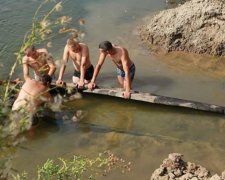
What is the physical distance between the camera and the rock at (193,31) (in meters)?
10.4

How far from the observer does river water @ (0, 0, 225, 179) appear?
289 inches

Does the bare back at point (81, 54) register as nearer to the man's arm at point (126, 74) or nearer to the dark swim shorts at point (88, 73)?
the dark swim shorts at point (88, 73)

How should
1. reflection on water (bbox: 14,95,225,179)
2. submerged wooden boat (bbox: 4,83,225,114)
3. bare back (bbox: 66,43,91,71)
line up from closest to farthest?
1. reflection on water (bbox: 14,95,225,179)
2. submerged wooden boat (bbox: 4,83,225,114)
3. bare back (bbox: 66,43,91,71)

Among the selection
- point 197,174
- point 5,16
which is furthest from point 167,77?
point 5,16

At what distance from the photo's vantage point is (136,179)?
679cm

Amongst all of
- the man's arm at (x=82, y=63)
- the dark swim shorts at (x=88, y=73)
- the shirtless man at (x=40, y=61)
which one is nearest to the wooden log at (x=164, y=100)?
the man's arm at (x=82, y=63)

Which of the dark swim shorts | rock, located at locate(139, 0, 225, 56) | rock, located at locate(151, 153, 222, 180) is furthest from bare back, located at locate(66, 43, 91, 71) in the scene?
rock, located at locate(151, 153, 222, 180)

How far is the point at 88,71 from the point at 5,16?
4483 mm

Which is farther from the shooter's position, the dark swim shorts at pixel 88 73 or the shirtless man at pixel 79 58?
the dark swim shorts at pixel 88 73

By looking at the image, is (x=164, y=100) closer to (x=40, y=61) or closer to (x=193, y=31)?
(x=193, y=31)

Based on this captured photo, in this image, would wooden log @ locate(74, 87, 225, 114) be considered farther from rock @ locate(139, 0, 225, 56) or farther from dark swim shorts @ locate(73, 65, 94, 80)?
rock @ locate(139, 0, 225, 56)

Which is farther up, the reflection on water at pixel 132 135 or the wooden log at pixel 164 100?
the wooden log at pixel 164 100

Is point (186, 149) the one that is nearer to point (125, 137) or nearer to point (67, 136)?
point (125, 137)

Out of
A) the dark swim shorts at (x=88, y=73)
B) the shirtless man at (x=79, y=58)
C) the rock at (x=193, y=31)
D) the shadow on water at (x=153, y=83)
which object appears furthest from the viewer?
the rock at (x=193, y=31)
